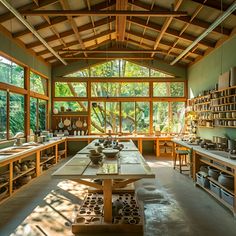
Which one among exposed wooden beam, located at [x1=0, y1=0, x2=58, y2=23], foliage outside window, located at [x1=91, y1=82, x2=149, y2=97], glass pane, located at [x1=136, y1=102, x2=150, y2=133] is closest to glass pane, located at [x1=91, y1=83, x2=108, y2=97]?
foliage outside window, located at [x1=91, y1=82, x2=149, y2=97]

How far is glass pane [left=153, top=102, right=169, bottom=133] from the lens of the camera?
9.95 m

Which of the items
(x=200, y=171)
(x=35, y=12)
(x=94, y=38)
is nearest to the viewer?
(x=35, y=12)

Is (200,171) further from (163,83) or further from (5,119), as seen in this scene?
(163,83)

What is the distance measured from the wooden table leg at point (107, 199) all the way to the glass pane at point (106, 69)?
24.0ft

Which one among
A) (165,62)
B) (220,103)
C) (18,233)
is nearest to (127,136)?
(165,62)

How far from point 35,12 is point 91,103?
544cm

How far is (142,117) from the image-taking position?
32.9 ft

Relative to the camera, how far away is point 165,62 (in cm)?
995

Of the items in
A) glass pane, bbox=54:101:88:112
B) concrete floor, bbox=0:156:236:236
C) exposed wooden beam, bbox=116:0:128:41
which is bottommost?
concrete floor, bbox=0:156:236:236

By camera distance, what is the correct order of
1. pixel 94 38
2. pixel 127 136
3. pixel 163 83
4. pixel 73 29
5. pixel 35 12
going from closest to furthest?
pixel 35 12
pixel 73 29
pixel 94 38
pixel 127 136
pixel 163 83

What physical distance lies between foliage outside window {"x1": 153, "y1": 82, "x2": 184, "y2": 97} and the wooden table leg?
7.22 meters

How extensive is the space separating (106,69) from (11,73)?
4608 mm

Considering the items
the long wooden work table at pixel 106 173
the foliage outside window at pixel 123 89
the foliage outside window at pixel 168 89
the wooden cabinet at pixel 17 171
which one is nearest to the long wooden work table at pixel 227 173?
the long wooden work table at pixel 106 173

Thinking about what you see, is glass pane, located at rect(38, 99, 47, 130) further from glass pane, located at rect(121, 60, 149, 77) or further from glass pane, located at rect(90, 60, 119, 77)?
glass pane, located at rect(121, 60, 149, 77)
